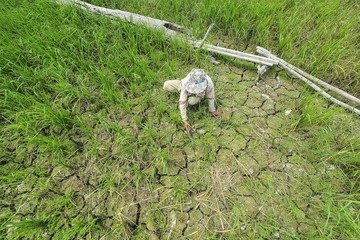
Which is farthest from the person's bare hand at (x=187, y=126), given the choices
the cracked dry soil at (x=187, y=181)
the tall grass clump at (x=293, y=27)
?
the tall grass clump at (x=293, y=27)

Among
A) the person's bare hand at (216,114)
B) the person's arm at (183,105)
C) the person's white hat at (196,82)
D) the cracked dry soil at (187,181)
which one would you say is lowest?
the cracked dry soil at (187,181)

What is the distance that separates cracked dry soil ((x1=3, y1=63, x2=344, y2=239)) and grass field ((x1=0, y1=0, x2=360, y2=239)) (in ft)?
0.04

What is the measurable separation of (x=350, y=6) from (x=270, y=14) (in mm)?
1191

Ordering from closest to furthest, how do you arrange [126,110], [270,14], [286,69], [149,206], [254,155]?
[149,206] → [254,155] → [126,110] → [286,69] → [270,14]

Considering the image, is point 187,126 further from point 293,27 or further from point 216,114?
point 293,27

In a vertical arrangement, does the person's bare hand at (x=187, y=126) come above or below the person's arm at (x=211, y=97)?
below

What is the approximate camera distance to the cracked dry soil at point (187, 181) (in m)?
1.93

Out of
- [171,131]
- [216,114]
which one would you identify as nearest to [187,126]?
[171,131]

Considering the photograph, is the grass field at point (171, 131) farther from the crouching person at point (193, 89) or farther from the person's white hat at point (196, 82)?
the person's white hat at point (196, 82)

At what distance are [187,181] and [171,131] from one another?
0.59 m

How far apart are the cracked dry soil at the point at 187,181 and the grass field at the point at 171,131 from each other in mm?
12

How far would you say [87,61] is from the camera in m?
2.69

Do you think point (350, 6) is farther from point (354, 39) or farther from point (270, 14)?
point (270, 14)

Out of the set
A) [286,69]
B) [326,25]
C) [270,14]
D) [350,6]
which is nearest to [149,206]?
[286,69]
